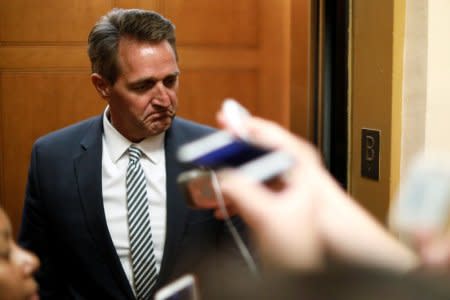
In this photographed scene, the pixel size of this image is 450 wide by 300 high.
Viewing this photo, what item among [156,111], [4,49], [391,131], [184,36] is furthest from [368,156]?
[4,49]

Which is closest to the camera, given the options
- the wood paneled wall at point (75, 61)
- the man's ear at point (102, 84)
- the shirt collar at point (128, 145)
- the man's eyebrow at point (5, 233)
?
the man's eyebrow at point (5, 233)

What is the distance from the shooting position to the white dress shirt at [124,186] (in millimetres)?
1311

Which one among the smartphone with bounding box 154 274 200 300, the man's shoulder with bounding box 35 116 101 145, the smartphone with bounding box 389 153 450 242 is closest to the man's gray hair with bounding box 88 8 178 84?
the man's shoulder with bounding box 35 116 101 145

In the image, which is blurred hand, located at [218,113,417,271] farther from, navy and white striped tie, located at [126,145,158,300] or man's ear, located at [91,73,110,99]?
man's ear, located at [91,73,110,99]

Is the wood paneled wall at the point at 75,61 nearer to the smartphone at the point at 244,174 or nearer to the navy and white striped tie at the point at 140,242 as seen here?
the navy and white striped tie at the point at 140,242

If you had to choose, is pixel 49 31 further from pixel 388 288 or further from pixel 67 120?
pixel 388 288

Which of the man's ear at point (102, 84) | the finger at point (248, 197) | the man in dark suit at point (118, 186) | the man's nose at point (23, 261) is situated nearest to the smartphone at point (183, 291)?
the man's nose at point (23, 261)

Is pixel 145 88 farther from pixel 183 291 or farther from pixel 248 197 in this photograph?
pixel 248 197

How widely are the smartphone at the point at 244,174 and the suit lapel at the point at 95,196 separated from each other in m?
1.02

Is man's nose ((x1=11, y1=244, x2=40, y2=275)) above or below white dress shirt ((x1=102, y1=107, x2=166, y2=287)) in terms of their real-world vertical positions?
above

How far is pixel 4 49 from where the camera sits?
2385mm

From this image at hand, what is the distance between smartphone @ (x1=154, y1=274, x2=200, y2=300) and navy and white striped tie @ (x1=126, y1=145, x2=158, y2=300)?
0.86 metres

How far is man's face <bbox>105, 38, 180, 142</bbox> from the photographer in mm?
1440

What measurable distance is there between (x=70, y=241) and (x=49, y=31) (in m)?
1.30
